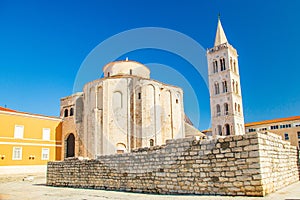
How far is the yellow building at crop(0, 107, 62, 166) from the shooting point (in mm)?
25266

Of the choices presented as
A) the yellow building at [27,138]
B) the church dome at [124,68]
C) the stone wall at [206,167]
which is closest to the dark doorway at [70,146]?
the yellow building at [27,138]

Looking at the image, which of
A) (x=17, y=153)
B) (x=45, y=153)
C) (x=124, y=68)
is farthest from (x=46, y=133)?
(x=124, y=68)

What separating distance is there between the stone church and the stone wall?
14.7 metres

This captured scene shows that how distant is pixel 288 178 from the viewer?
902 cm

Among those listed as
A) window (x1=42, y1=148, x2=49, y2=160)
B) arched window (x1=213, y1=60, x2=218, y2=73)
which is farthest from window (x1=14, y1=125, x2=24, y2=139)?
arched window (x1=213, y1=60, x2=218, y2=73)

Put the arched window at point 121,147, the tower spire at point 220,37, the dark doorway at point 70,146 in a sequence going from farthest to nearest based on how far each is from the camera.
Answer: the tower spire at point 220,37, the dark doorway at point 70,146, the arched window at point 121,147

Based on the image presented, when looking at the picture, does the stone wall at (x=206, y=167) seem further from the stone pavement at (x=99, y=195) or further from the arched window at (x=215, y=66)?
the arched window at (x=215, y=66)

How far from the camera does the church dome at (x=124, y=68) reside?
103 ft

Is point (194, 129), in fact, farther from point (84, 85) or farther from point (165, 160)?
point (165, 160)

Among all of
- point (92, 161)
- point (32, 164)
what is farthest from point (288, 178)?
point (32, 164)

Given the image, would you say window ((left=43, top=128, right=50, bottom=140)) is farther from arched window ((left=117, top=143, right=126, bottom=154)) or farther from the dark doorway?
arched window ((left=117, top=143, right=126, bottom=154))

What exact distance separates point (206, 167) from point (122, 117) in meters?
19.8

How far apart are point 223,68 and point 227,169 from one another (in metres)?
33.3

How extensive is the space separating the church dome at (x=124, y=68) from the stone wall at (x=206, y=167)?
2062 centimetres
